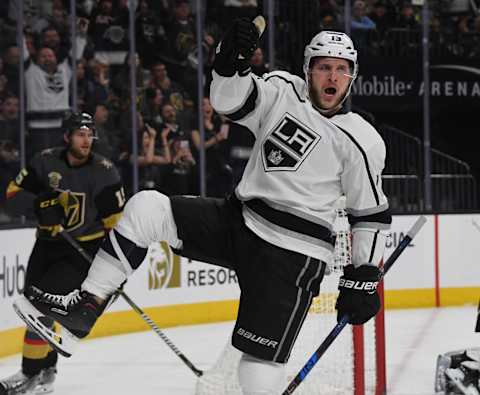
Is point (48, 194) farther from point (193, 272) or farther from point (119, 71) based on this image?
point (119, 71)

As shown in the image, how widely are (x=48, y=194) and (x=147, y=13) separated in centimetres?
325

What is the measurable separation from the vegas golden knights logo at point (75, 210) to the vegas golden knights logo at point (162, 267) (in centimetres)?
163

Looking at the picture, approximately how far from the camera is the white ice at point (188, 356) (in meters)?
4.73

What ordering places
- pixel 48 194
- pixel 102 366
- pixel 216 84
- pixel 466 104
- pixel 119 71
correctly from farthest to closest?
pixel 466 104
pixel 119 71
pixel 102 366
pixel 48 194
pixel 216 84

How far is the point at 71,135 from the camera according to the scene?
4586 millimetres

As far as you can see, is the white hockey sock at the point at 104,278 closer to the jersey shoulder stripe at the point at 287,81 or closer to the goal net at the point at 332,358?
the jersey shoulder stripe at the point at 287,81

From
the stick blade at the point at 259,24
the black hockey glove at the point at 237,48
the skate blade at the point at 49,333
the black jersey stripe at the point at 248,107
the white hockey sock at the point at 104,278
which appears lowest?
the skate blade at the point at 49,333

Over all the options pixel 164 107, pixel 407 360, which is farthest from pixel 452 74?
pixel 407 360

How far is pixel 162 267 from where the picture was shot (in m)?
6.41

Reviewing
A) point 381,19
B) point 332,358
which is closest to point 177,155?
point 381,19

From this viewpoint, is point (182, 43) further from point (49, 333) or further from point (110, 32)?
point (49, 333)

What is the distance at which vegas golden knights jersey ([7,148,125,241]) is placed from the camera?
4.63 metres

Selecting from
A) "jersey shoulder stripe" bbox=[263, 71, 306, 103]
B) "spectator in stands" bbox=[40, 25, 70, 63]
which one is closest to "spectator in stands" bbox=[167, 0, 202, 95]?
"spectator in stands" bbox=[40, 25, 70, 63]

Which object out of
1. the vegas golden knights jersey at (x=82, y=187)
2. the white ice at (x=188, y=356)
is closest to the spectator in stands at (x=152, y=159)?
the white ice at (x=188, y=356)
